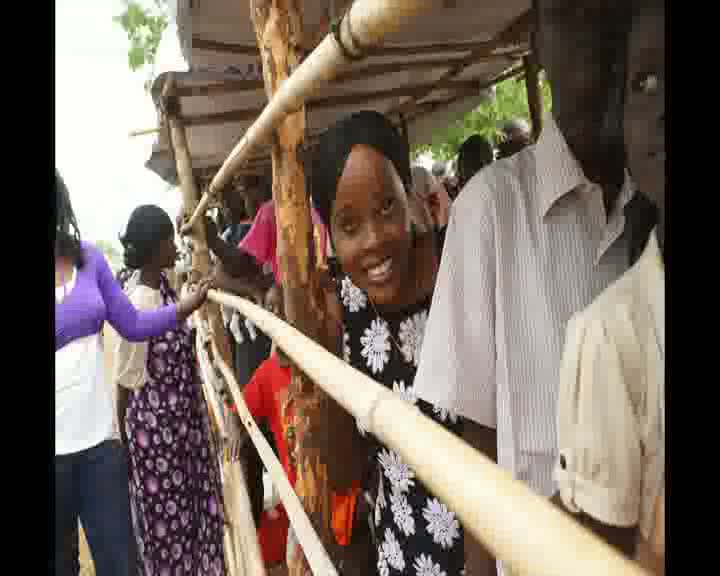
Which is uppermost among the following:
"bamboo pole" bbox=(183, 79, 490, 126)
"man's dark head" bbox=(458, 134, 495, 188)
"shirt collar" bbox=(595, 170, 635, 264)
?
"bamboo pole" bbox=(183, 79, 490, 126)

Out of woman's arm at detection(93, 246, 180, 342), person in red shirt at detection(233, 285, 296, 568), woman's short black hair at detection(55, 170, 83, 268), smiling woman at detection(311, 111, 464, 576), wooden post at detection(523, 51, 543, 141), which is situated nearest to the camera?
smiling woman at detection(311, 111, 464, 576)

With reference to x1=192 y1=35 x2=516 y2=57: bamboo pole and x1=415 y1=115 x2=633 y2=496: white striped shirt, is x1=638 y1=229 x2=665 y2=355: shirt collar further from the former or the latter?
x1=192 y1=35 x2=516 y2=57: bamboo pole

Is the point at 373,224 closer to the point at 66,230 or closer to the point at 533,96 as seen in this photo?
the point at 66,230

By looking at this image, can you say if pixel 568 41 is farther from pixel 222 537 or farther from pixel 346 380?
pixel 222 537

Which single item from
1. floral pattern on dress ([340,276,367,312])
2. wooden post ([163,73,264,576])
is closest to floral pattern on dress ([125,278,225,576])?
wooden post ([163,73,264,576])

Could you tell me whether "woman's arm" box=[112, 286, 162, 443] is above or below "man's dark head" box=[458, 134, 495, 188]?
below

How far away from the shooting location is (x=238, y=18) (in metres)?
2.39

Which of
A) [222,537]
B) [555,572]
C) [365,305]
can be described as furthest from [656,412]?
[222,537]

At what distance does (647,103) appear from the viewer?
1.51 feet

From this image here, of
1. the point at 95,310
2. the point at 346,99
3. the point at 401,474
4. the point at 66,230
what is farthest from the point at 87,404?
the point at 346,99

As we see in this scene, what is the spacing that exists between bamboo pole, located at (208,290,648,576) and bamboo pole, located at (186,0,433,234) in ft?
1.30

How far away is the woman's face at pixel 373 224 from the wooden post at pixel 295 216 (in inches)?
7.5

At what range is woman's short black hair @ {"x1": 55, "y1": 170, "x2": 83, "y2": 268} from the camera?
6.37 feet
